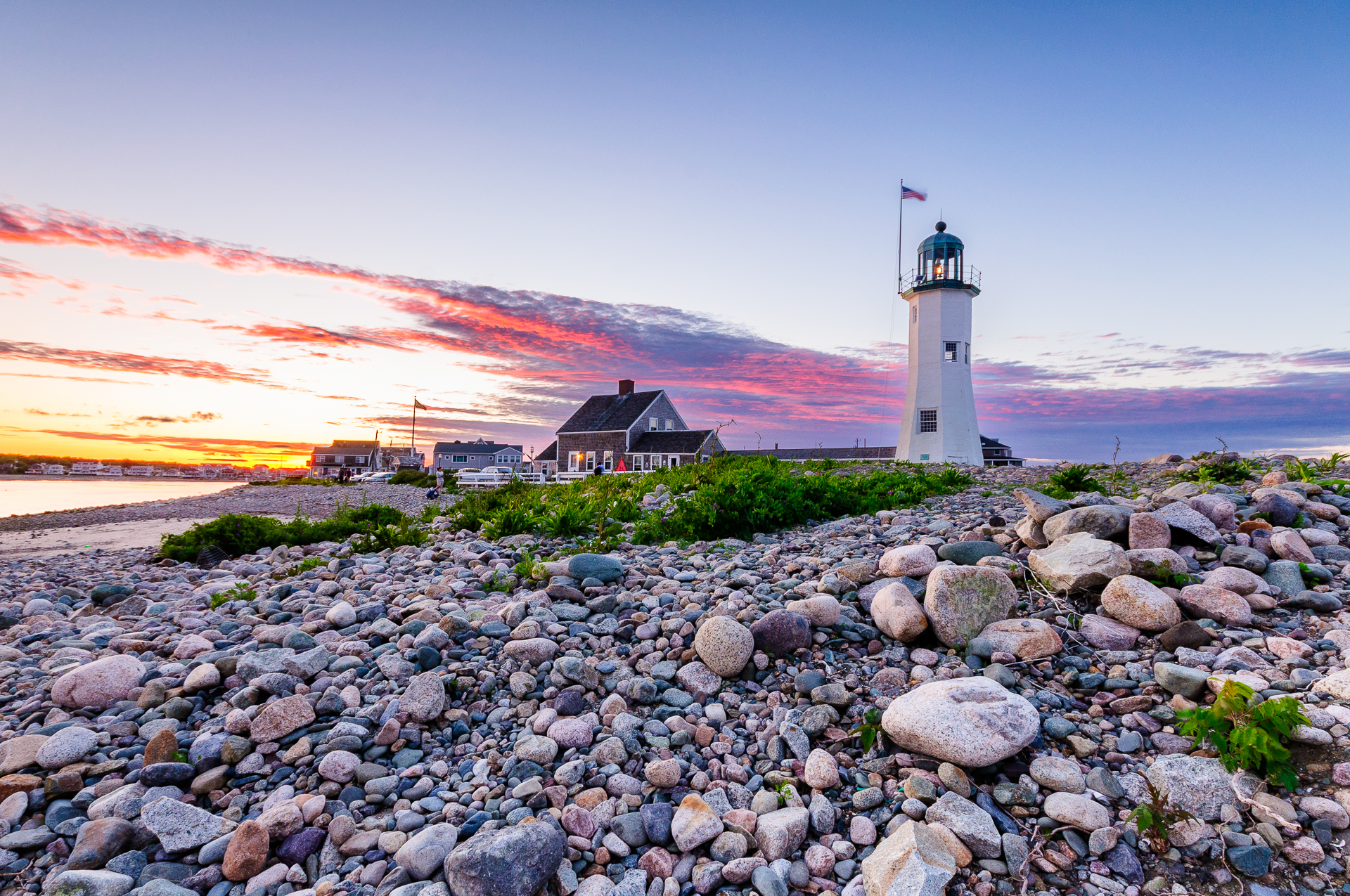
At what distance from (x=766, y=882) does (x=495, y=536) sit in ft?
19.3

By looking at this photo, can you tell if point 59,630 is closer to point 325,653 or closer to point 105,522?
point 325,653

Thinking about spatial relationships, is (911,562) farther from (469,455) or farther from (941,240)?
(469,455)

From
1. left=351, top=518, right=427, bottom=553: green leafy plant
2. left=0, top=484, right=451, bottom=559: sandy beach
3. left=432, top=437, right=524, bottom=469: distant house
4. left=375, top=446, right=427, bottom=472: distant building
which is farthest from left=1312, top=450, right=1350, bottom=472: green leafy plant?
left=375, top=446, right=427, bottom=472: distant building

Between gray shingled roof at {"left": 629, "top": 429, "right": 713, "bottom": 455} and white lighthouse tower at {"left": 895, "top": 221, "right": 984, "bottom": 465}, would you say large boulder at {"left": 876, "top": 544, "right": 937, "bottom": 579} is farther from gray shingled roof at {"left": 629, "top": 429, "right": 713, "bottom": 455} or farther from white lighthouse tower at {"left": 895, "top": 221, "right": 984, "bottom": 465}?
gray shingled roof at {"left": 629, "top": 429, "right": 713, "bottom": 455}

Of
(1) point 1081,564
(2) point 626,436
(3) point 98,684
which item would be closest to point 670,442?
(2) point 626,436

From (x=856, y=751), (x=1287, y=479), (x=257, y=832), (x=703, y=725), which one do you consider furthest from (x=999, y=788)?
(x=1287, y=479)

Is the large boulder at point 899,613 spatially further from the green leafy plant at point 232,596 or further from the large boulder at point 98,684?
the green leafy plant at point 232,596

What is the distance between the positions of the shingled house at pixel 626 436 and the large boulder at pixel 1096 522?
29.7 meters

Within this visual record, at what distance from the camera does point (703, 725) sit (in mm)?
3436

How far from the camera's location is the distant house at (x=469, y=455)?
6456cm

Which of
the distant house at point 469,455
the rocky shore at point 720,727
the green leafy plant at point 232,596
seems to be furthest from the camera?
the distant house at point 469,455

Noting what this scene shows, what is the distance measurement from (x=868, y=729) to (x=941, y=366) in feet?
76.8

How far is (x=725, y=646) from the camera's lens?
3875 mm

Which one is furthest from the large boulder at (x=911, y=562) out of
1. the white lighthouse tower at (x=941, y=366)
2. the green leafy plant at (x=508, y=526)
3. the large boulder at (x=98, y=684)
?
the white lighthouse tower at (x=941, y=366)
